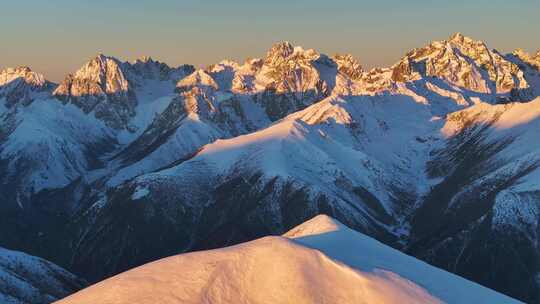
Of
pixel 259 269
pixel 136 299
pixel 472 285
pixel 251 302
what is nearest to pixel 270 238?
pixel 259 269

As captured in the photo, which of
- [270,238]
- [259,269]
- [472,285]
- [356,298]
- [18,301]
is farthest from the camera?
[18,301]

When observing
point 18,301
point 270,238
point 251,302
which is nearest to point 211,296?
point 251,302

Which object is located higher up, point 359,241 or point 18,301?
point 359,241

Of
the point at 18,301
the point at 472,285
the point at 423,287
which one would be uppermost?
the point at 423,287

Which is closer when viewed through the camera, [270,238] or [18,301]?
[270,238]

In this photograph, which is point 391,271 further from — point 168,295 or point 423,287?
point 168,295

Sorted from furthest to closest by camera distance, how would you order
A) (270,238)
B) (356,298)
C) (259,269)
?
(270,238)
(259,269)
(356,298)

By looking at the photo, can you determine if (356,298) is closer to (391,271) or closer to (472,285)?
(391,271)
